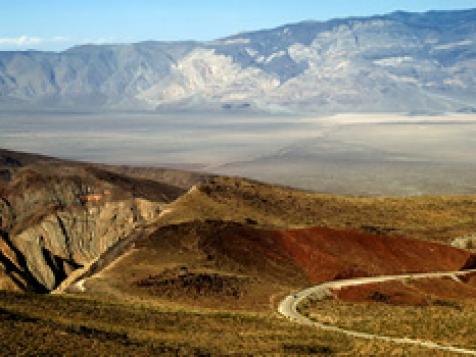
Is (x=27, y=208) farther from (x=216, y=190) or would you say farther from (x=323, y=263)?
(x=323, y=263)

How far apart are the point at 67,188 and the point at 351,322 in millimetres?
103340

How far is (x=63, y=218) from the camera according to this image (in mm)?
132125

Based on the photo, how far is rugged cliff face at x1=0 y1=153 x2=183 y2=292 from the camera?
108812 millimetres

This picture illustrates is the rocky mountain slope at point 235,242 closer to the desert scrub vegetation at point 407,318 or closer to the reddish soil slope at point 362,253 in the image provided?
the reddish soil slope at point 362,253

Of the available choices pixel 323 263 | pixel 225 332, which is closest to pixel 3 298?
pixel 225 332

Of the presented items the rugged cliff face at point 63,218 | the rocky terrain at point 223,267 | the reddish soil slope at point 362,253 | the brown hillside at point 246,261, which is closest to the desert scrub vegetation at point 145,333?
the rocky terrain at point 223,267

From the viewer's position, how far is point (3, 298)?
4641 cm

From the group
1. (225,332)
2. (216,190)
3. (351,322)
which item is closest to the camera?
(225,332)

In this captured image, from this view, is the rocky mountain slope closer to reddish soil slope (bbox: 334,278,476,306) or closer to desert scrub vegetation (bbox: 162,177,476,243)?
desert scrub vegetation (bbox: 162,177,476,243)

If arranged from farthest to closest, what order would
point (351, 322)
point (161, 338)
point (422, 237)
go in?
point (422, 237) < point (351, 322) < point (161, 338)

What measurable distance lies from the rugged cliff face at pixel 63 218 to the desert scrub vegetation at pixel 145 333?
141 feet

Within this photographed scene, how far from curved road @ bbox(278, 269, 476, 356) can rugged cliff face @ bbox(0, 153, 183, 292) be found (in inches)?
1040

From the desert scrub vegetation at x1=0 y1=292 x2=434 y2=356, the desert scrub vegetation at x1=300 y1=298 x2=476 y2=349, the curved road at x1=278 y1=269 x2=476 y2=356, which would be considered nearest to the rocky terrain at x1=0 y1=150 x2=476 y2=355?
the desert scrub vegetation at x1=0 y1=292 x2=434 y2=356

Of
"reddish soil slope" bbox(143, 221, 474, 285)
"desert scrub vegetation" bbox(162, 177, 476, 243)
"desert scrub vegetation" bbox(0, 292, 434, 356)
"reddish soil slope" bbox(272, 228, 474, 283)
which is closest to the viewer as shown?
"desert scrub vegetation" bbox(0, 292, 434, 356)
